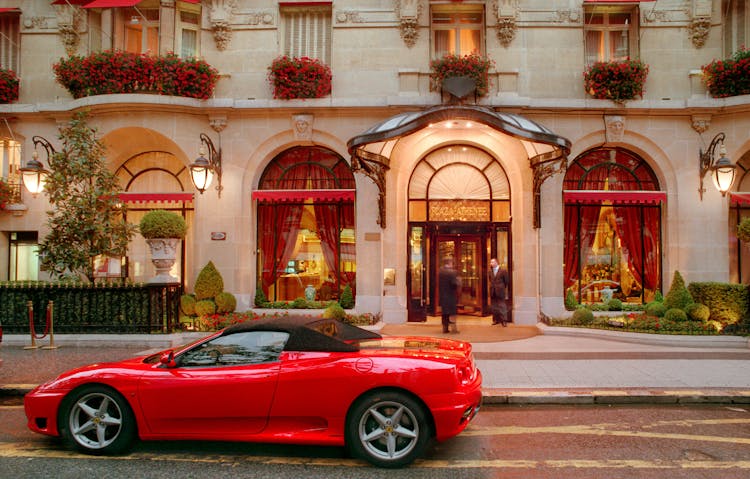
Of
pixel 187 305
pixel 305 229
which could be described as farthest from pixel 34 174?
pixel 305 229

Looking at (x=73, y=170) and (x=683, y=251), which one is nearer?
(x=73, y=170)

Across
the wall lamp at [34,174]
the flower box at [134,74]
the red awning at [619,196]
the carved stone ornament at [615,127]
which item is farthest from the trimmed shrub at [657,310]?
the wall lamp at [34,174]

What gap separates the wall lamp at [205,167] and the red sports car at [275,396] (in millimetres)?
8983

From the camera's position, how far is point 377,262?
14.9 metres

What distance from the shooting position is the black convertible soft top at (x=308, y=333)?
5352 millimetres

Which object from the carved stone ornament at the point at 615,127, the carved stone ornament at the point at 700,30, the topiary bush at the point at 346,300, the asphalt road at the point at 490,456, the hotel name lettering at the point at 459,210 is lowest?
the asphalt road at the point at 490,456

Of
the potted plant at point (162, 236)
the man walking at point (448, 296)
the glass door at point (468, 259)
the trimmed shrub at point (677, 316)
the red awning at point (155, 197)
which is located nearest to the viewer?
Answer: the trimmed shrub at point (677, 316)

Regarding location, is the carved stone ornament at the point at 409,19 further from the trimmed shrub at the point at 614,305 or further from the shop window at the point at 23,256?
the shop window at the point at 23,256

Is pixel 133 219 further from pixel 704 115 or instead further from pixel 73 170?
pixel 704 115

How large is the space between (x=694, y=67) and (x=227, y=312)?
1503cm

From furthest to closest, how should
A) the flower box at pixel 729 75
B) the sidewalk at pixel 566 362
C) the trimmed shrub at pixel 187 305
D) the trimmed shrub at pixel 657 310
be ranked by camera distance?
the flower box at pixel 729 75
the trimmed shrub at pixel 187 305
the trimmed shrub at pixel 657 310
the sidewalk at pixel 566 362

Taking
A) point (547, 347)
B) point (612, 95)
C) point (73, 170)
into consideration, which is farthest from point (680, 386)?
point (73, 170)

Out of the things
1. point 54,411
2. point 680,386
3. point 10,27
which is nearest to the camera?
point 54,411

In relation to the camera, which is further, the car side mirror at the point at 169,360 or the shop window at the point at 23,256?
the shop window at the point at 23,256
